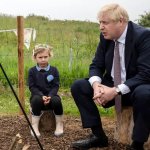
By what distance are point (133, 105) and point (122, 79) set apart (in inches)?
17.7

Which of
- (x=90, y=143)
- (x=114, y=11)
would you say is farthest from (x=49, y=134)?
(x=114, y=11)

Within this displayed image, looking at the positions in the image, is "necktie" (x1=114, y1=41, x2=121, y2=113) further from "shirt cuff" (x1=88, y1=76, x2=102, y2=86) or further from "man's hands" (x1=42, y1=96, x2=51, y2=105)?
"man's hands" (x1=42, y1=96, x2=51, y2=105)

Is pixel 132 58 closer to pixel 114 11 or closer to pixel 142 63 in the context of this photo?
pixel 142 63

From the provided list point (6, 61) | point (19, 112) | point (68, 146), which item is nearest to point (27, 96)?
point (19, 112)

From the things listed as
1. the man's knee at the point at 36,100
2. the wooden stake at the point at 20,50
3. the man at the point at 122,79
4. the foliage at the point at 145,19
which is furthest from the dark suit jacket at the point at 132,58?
the foliage at the point at 145,19

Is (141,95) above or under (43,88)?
above

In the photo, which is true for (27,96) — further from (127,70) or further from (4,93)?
(127,70)

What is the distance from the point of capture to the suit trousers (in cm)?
454

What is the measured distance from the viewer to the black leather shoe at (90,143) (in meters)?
5.11

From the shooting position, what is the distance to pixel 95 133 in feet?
16.9

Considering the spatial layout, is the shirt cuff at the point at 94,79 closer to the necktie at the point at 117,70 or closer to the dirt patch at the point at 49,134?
the necktie at the point at 117,70

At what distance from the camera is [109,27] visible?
191 inches

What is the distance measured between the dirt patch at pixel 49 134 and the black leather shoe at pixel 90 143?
8 cm

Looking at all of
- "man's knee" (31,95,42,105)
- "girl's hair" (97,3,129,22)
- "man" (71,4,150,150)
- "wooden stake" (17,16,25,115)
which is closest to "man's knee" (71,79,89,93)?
"man" (71,4,150,150)
